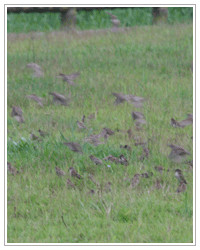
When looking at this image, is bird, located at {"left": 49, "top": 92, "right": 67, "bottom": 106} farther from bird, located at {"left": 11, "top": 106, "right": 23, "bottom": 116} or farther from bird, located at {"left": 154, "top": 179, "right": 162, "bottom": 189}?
bird, located at {"left": 154, "top": 179, "right": 162, "bottom": 189}

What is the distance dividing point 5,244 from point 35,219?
0.35 metres

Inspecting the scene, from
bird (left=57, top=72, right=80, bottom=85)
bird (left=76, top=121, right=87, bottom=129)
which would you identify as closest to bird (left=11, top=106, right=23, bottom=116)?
bird (left=76, top=121, right=87, bottom=129)

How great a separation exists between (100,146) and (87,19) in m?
7.65

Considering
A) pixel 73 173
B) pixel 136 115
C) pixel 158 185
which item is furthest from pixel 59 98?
pixel 158 185

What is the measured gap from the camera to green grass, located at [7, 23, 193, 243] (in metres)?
2.74

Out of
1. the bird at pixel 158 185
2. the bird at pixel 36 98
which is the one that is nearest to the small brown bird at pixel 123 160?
the bird at pixel 158 185

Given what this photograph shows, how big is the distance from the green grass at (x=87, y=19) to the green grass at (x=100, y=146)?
Result: 187 cm

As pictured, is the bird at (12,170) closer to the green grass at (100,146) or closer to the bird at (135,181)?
the green grass at (100,146)

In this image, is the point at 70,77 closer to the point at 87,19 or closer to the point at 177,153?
the point at 177,153

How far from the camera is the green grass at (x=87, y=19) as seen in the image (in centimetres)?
1016

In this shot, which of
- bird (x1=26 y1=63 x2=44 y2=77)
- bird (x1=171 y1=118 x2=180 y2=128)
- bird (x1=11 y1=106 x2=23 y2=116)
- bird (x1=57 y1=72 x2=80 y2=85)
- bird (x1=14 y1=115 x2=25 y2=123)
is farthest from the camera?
bird (x1=26 y1=63 x2=44 y2=77)

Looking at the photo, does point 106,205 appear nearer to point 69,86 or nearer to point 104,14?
point 69,86

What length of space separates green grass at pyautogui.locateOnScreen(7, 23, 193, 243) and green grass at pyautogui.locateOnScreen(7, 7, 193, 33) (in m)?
1.87

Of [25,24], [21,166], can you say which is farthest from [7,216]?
[25,24]
